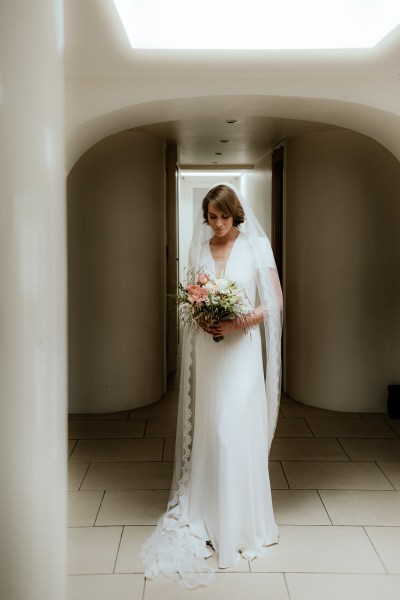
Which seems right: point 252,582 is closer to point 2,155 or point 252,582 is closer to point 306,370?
point 2,155

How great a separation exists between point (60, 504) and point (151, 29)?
279 cm

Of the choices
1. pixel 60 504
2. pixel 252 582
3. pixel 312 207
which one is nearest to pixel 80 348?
pixel 312 207

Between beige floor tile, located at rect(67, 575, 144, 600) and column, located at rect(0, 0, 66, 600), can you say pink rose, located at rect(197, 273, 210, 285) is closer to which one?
beige floor tile, located at rect(67, 575, 144, 600)

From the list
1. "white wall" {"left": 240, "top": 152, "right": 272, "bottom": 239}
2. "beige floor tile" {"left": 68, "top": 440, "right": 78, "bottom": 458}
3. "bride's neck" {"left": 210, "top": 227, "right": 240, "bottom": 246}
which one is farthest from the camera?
"white wall" {"left": 240, "top": 152, "right": 272, "bottom": 239}

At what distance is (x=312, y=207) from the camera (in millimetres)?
6535

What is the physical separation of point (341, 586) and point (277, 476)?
1.52 meters

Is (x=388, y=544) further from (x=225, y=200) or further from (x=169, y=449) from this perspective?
(x=225, y=200)

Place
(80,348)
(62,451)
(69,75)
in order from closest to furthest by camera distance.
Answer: (62,451) → (69,75) → (80,348)

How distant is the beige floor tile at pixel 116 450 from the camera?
5.12 metres

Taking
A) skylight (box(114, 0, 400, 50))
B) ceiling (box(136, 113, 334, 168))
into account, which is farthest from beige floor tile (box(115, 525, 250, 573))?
ceiling (box(136, 113, 334, 168))

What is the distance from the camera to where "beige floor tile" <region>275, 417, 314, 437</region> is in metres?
5.73

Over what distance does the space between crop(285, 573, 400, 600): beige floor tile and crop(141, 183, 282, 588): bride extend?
0.35m

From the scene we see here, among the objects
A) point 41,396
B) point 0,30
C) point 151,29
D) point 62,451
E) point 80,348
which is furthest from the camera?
point 80,348

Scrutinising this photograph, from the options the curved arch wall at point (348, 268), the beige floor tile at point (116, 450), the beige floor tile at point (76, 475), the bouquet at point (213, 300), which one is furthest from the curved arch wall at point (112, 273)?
the bouquet at point (213, 300)
